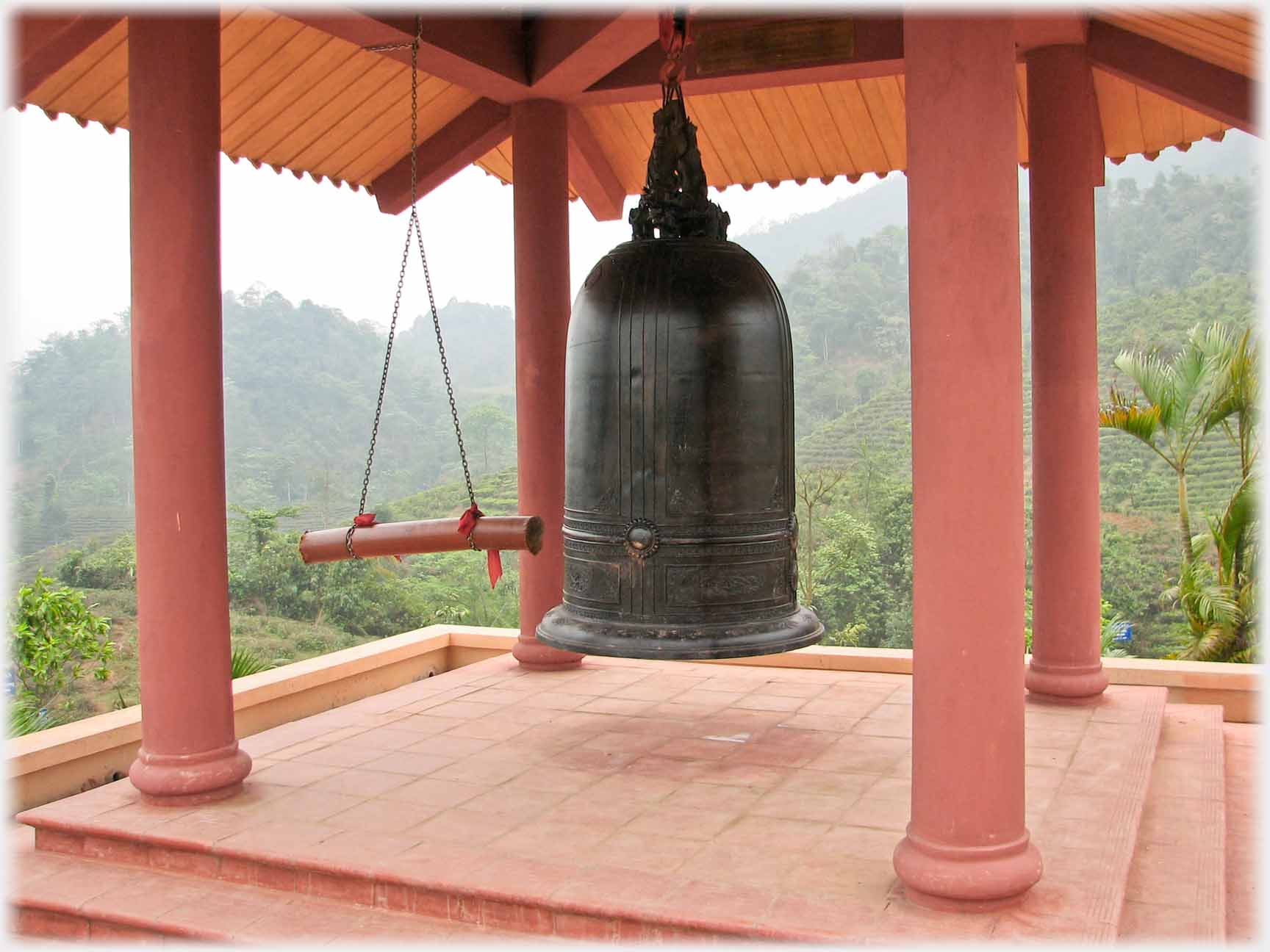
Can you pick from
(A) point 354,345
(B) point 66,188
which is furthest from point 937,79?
(A) point 354,345

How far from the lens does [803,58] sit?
6.10m

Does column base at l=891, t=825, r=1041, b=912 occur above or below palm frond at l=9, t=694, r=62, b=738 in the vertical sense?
above

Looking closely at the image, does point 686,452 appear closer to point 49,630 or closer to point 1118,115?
point 1118,115

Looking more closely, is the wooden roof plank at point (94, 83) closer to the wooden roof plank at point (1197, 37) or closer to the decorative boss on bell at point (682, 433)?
the decorative boss on bell at point (682, 433)

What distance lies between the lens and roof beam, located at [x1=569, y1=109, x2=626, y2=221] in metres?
7.73

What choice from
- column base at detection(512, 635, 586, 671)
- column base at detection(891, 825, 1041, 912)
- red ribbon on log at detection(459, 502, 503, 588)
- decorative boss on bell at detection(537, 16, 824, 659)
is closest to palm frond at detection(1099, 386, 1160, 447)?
column base at detection(512, 635, 586, 671)

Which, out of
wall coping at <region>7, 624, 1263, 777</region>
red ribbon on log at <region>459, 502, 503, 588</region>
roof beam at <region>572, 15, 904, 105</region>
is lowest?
wall coping at <region>7, 624, 1263, 777</region>

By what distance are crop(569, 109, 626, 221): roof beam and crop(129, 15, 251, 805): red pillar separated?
3181mm

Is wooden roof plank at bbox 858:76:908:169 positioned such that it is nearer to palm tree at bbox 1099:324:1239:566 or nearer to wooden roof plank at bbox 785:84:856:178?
wooden roof plank at bbox 785:84:856:178

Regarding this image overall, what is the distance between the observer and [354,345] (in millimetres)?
26391

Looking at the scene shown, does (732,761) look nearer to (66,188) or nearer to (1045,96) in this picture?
(1045,96)

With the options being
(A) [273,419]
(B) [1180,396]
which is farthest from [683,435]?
(A) [273,419]

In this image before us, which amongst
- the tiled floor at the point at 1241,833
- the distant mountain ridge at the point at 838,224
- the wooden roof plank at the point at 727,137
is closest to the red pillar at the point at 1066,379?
the tiled floor at the point at 1241,833

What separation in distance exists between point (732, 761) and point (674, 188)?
2.62m
